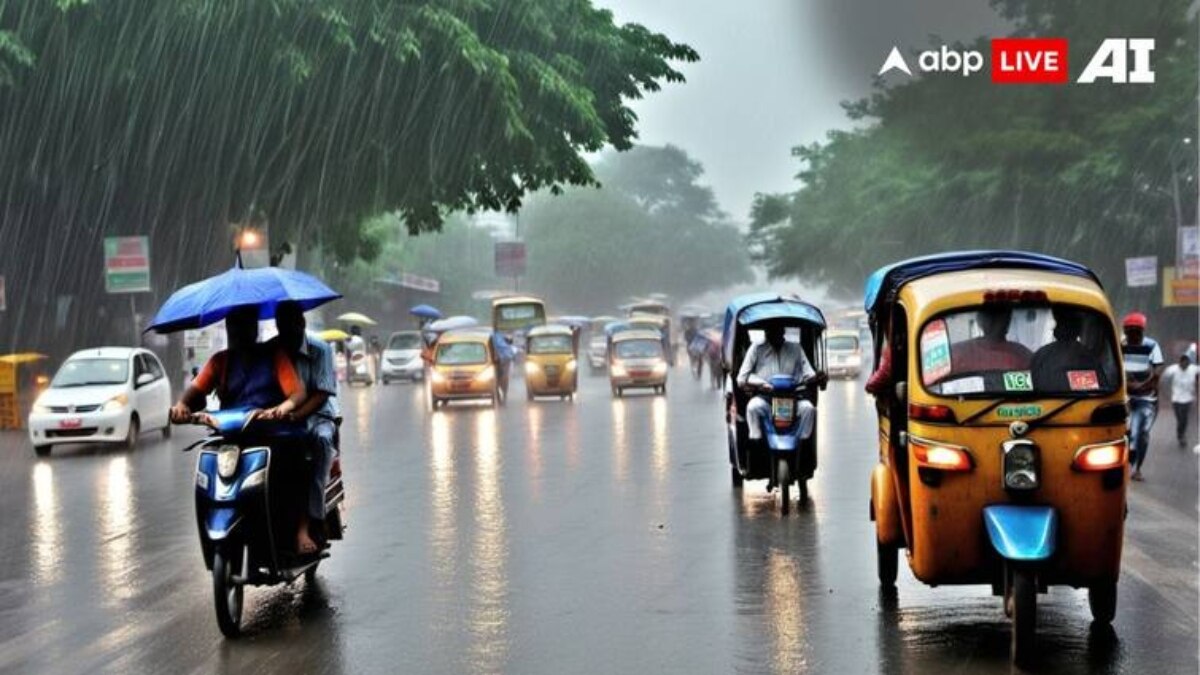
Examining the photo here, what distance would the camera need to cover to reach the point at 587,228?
130625mm

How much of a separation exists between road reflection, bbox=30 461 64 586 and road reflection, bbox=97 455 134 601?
0.34 m

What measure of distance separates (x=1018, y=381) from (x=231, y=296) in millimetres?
4422

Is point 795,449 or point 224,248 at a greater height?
point 224,248

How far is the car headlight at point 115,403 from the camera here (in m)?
23.3

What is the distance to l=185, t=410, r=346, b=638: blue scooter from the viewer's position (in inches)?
347

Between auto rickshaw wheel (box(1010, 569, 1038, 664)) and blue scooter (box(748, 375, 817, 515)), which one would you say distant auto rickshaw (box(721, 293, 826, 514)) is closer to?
blue scooter (box(748, 375, 817, 515))

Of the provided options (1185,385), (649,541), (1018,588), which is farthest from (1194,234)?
(1018,588)

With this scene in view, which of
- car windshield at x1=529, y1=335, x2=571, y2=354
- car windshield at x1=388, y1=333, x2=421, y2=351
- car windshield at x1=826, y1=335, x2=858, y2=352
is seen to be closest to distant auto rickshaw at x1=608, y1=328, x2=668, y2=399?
car windshield at x1=529, y1=335, x2=571, y2=354

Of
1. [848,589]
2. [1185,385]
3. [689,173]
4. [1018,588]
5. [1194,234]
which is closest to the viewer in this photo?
[1018,588]

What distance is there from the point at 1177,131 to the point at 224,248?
86.4 feet

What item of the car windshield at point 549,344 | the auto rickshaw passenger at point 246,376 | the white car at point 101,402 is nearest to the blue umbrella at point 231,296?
the auto rickshaw passenger at point 246,376

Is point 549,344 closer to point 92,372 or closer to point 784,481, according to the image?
point 92,372

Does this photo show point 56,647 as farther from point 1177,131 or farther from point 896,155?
point 896,155

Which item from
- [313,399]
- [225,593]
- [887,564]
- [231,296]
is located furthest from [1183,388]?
[225,593]
